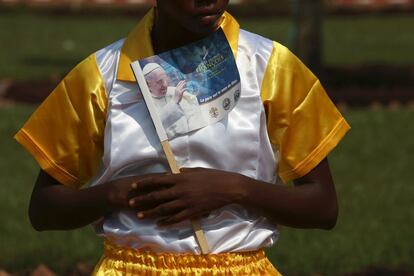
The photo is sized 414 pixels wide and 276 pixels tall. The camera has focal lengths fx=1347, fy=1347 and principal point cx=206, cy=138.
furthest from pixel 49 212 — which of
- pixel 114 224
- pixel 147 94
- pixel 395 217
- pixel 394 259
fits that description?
pixel 395 217

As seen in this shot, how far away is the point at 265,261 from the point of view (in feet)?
12.1

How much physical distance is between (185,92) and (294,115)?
31cm

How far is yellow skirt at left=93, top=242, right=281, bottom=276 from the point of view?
139 inches

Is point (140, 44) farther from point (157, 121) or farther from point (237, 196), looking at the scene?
point (237, 196)

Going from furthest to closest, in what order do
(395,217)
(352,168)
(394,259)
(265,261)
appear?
(352,168)
(395,217)
(394,259)
(265,261)

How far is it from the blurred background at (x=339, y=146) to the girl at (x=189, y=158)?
3.28m

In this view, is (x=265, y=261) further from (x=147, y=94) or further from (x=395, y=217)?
(x=395, y=217)

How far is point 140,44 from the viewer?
3.64 m

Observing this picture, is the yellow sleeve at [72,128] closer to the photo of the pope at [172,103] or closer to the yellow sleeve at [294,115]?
the photo of the pope at [172,103]

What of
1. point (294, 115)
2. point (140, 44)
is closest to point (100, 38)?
point (140, 44)

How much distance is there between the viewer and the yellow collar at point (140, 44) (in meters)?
3.59

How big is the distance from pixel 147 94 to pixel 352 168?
23.3 ft

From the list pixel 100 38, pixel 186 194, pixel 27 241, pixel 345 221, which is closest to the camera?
pixel 186 194

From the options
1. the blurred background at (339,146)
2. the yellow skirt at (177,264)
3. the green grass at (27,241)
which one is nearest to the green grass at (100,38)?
the blurred background at (339,146)
